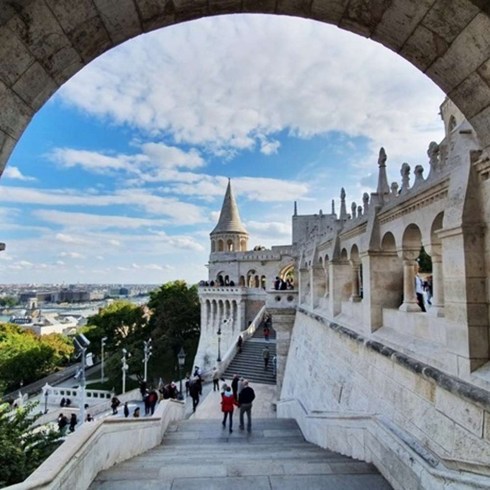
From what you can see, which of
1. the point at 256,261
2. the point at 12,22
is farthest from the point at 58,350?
the point at 12,22

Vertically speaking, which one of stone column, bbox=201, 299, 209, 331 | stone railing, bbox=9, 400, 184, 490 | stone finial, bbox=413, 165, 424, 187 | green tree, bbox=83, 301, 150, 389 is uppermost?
stone finial, bbox=413, 165, 424, 187

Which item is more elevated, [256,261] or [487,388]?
[256,261]

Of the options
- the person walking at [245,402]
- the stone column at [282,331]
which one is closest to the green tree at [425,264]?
the stone column at [282,331]

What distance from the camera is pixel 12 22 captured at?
1968mm

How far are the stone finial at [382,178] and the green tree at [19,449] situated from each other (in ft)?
22.3

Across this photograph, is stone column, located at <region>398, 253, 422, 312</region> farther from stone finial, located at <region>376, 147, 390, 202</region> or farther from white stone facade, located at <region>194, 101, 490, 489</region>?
stone finial, located at <region>376, 147, 390, 202</region>

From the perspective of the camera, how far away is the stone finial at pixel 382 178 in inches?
260

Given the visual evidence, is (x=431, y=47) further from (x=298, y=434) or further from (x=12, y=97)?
(x=298, y=434)

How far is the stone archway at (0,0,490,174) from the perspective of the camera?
2053 mm

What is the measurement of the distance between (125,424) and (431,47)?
5.69 m

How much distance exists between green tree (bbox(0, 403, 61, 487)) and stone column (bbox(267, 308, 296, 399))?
10.6m

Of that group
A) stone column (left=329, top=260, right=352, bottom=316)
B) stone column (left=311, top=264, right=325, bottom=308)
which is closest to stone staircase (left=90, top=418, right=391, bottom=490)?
stone column (left=329, top=260, right=352, bottom=316)

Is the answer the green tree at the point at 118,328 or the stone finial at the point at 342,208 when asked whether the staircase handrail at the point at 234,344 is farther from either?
the green tree at the point at 118,328

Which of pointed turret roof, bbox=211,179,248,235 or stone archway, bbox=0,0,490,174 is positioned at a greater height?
pointed turret roof, bbox=211,179,248,235
